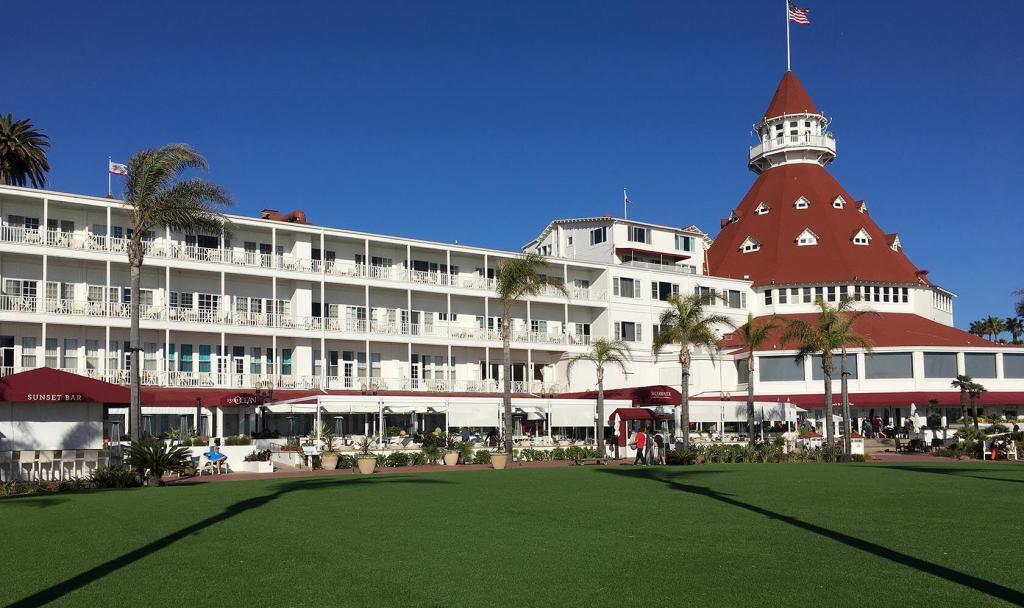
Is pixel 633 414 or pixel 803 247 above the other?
pixel 803 247

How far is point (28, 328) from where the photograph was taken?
48094mm

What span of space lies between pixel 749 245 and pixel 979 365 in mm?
19686

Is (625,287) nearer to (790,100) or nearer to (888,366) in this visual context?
(888,366)

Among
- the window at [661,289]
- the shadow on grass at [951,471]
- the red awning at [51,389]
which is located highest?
the window at [661,289]

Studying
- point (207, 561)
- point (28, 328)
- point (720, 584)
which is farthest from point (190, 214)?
point (720, 584)

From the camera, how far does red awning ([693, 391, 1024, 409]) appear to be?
212 feet

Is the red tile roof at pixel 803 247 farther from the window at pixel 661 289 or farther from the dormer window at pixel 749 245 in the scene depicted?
the window at pixel 661 289

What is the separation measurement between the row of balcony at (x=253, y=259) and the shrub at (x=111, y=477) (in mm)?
23699

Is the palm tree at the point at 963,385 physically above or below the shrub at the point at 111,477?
above

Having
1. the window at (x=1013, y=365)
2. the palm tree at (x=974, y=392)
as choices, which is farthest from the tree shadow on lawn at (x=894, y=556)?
the window at (x=1013, y=365)

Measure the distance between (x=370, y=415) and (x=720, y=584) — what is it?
152 feet

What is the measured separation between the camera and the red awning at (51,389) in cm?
2705

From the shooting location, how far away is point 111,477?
2625 cm

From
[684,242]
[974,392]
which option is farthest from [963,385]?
[684,242]
